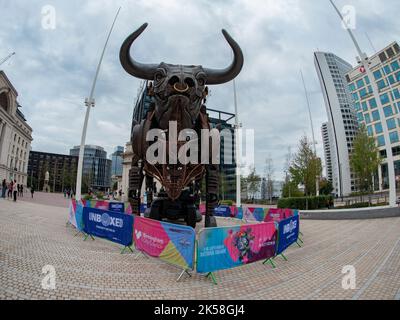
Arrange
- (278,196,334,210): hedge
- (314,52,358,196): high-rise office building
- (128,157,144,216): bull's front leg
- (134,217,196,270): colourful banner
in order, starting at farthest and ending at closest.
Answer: (314,52,358,196): high-rise office building
(278,196,334,210): hedge
(128,157,144,216): bull's front leg
(134,217,196,270): colourful banner

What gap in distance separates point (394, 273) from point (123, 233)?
7.02m

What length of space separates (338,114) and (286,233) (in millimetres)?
95580

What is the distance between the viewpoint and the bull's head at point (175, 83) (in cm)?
609

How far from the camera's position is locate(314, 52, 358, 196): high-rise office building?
256 ft

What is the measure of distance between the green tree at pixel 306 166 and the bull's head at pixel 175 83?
20.2 m

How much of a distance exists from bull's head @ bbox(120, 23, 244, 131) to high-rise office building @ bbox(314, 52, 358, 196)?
78594 millimetres

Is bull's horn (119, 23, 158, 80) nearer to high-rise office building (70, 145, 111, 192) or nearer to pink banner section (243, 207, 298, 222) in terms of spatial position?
pink banner section (243, 207, 298, 222)

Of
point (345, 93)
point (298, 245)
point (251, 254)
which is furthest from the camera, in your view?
point (345, 93)

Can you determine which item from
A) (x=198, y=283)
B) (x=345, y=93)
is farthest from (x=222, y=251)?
(x=345, y=93)

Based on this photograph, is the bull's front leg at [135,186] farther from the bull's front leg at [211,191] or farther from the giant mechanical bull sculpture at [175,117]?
the bull's front leg at [211,191]

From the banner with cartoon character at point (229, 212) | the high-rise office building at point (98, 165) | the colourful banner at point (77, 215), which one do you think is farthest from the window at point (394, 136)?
the high-rise office building at point (98, 165)
